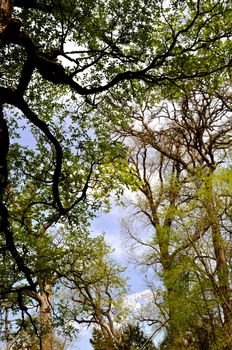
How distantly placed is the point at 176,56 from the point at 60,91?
2.91m

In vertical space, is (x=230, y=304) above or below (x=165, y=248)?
below

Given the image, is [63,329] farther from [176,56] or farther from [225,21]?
[225,21]

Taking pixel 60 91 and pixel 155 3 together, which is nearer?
pixel 155 3

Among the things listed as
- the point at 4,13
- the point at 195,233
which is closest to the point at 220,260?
the point at 195,233

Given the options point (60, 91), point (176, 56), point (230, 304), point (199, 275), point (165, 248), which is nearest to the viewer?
point (176, 56)

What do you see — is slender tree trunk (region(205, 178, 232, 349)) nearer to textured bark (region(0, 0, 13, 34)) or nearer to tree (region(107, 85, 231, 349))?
tree (region(107, 85, 231, 349))

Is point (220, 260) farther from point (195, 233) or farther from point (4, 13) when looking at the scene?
point (4, 13)

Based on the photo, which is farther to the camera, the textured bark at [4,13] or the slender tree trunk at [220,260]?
the slender tree trunk at [220,260]

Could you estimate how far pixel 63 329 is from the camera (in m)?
9.73

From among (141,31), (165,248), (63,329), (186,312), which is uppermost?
(165,248)

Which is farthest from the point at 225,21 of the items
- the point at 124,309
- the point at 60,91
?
the point at 124,309

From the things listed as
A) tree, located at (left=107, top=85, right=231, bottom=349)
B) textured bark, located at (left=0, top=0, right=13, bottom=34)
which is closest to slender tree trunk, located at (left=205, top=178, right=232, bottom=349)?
tree, located at (left=107, top=85, right=231, bottom=349)

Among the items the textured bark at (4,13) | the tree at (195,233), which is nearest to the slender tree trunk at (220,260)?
the tree at (195,233)

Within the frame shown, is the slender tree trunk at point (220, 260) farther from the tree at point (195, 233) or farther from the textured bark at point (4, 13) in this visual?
the textured bark at point (4, 13)
